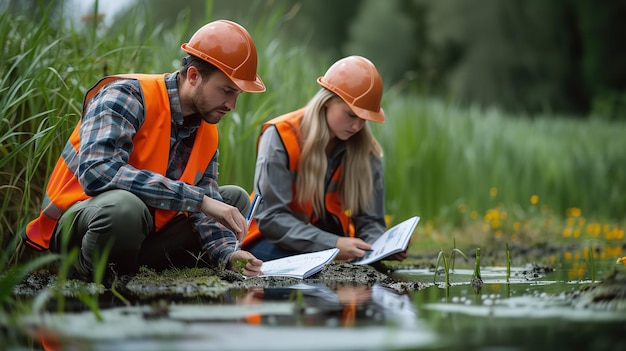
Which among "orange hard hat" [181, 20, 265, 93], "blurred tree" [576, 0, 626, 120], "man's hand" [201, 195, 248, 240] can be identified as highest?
"blurred tree" [576, 0, 626, 120]

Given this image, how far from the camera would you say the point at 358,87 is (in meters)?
4.86

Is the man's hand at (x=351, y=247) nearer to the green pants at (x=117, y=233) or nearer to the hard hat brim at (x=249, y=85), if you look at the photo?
the green pants at (x=117, y=233)

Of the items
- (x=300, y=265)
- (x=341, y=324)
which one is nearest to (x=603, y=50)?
(x=300, y=265)

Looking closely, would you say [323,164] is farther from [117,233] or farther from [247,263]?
[117,233]

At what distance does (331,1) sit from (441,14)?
871 centimetres

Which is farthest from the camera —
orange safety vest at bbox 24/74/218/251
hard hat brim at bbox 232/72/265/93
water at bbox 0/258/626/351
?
hard hat brim at bbox 232/72/265/93

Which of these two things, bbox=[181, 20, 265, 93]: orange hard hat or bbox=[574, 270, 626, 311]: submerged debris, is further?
bbox=[181, 20, 265, 93]: orange hard hat

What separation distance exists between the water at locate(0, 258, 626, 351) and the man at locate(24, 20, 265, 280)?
0.54 m

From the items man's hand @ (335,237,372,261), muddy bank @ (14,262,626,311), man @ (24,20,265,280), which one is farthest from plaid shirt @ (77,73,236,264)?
man's hand @ (335,237,372,261)

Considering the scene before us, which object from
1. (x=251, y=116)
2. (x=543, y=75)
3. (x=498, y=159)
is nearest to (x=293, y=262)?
(x=251, y=116)

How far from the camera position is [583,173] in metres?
9.04

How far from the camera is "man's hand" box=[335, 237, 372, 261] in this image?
4.70 m

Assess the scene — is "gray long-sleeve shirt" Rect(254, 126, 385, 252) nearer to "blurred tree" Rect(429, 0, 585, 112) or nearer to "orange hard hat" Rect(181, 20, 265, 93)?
"orange hard hat" Rect(181, 20, 265, 93)

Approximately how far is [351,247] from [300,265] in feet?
1.95
